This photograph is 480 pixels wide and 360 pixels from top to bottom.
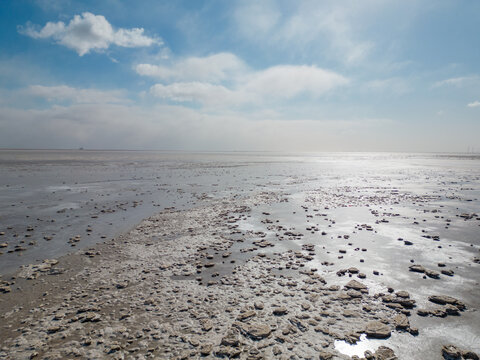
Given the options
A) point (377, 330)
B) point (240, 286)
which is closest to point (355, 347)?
point (377, 330)

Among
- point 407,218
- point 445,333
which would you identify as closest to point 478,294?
point 445,333

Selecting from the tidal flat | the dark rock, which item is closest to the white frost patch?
the tidal flat

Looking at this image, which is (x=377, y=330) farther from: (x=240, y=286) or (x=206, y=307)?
(x=206, y=307)

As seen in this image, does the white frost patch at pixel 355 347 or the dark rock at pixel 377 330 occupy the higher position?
the dark rock at pixel 377 330

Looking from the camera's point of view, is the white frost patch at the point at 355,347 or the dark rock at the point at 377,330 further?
the dark rock at the point at 377,330

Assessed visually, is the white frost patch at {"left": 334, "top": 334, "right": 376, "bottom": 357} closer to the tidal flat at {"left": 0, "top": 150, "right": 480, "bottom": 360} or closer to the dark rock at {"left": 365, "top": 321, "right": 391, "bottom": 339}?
the tidal flat at {"left": 0, "top": 150, "right": 480, "bottom": 360}

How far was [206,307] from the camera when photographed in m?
6.95

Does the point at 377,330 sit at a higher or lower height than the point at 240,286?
higher

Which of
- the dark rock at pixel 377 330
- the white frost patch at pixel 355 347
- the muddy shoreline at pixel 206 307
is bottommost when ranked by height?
the muddy shoreline at pixel 206 307

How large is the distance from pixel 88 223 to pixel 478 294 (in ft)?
58.8

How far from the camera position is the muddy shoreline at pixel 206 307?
18.0 ft

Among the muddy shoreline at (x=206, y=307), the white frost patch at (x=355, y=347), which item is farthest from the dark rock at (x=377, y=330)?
the white frost patch at (x=355, y=347)

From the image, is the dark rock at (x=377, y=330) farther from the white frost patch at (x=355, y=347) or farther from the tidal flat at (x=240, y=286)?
the white frost patch at (x=355, y=347)

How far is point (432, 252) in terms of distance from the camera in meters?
10.7
